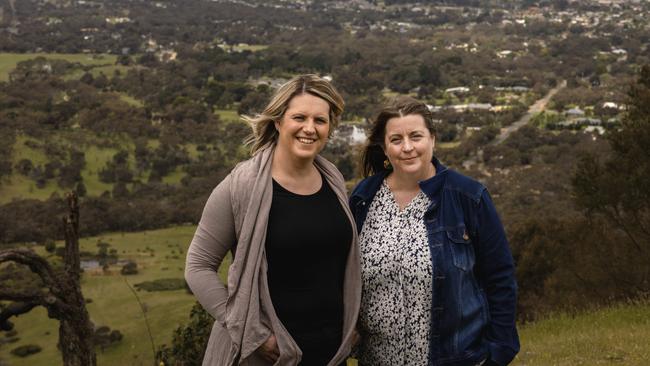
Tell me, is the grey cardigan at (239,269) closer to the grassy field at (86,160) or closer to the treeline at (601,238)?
the treeline at (601,238)

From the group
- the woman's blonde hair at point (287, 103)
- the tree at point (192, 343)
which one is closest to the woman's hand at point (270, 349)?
the woman's blonde hair at point (287, 103)

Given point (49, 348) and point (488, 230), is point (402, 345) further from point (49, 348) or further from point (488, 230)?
point (49, 348)

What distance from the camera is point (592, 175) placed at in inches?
447

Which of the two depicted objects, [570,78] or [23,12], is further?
[23,12]

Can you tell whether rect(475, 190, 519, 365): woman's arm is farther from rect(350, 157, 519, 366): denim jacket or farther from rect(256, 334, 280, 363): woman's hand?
rect(256, 334, 280, 363): woman's hand

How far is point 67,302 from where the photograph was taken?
15.4 feet

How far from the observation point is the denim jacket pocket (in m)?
2.55

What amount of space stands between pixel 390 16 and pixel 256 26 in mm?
20267

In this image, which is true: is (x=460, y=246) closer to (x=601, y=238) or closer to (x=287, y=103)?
(x=287, y=103)

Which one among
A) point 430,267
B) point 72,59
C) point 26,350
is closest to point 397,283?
point 430,267

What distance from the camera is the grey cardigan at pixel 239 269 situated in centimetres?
243

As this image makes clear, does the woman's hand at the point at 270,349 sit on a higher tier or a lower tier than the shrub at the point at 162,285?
higher

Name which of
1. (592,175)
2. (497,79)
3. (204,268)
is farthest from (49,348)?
(497,79)

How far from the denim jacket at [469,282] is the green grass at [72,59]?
60998 millimetres
